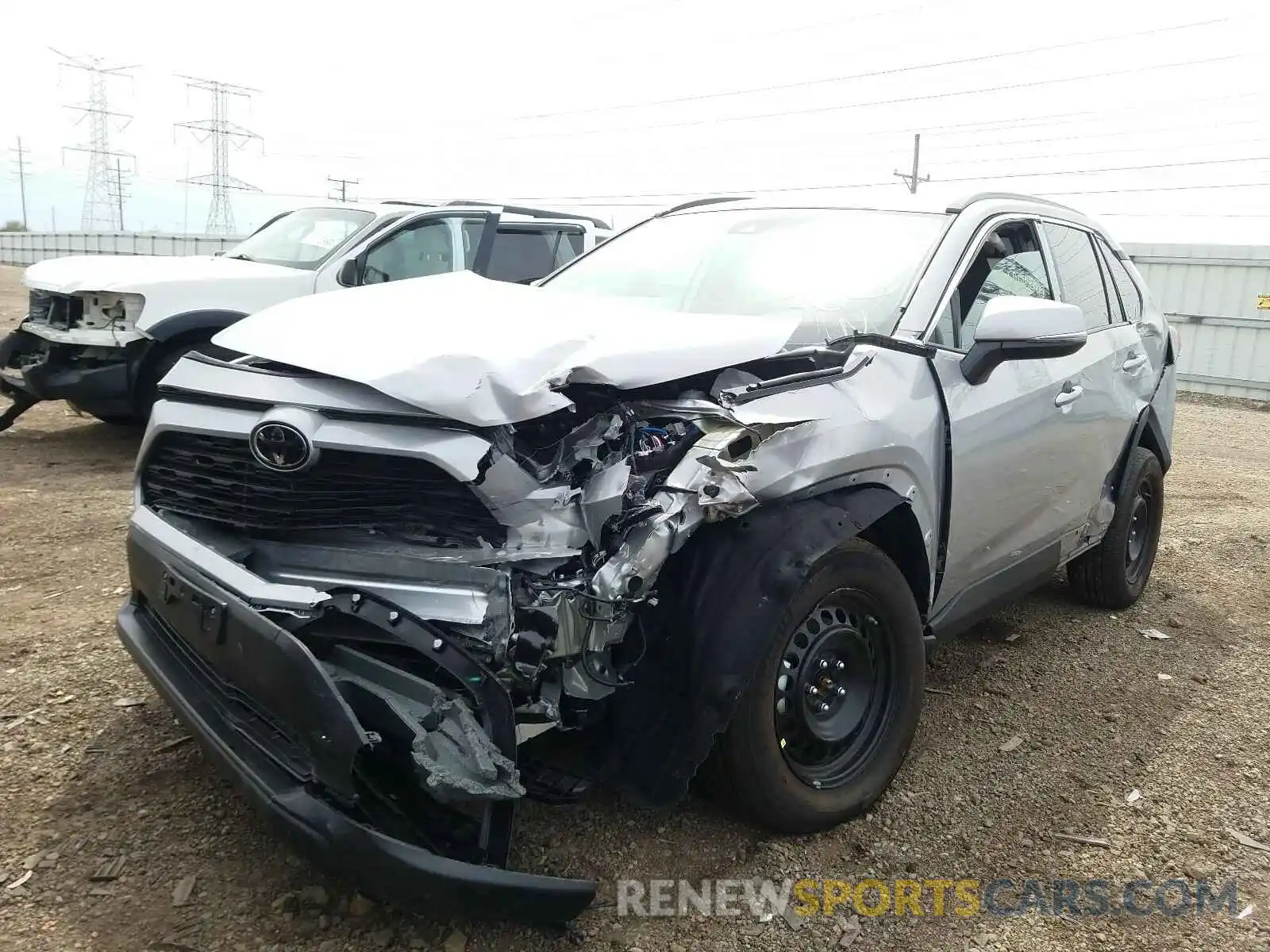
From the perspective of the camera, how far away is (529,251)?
8477mm

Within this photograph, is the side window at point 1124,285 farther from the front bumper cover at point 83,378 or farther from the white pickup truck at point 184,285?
the front bumper cover at point 83,378

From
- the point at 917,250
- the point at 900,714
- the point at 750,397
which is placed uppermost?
the point at 917,250

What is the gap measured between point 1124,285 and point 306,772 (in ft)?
14.2

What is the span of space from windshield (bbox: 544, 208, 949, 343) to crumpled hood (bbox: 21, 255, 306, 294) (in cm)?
395

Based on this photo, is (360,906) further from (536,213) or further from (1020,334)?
(536,213)

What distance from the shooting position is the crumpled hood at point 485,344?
2.21m

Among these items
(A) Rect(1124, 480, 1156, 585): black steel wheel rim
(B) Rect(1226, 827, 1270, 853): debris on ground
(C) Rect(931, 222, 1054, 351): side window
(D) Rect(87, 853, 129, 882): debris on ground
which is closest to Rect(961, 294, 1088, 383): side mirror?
(C) Rect(931, 222, 1054, 351): side window

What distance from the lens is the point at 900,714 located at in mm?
2881

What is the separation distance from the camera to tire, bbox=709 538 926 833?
245 centimetres

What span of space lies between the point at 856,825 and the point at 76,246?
1398 inches

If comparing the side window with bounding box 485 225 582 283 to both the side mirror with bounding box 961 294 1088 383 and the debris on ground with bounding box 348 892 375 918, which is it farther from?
the debris on ground with bounding box 348 892 375 918

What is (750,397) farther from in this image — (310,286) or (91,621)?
(310,286)

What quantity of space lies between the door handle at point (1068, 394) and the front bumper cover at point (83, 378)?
5.71m

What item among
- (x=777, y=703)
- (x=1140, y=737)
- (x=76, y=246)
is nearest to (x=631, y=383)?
(x=777, y=703)
